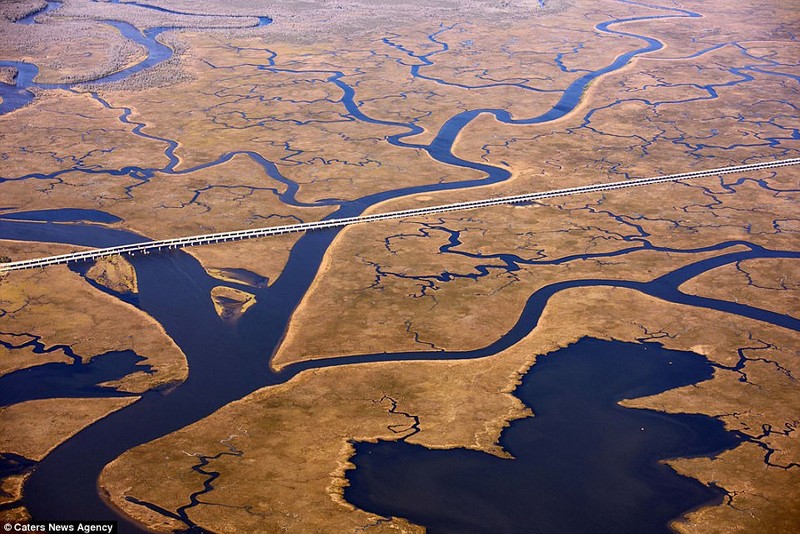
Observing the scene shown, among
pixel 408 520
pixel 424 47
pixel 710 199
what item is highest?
pixel 424 47

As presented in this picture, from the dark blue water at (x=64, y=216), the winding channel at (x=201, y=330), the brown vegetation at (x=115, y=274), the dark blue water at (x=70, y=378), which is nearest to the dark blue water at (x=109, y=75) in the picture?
the winding channel at (x=201, y=330)

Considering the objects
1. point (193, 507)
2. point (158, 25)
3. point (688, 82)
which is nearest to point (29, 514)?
point (193, 507)

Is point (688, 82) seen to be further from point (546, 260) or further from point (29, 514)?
point (29, 514)

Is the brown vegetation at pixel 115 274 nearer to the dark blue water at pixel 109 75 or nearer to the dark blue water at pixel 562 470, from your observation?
the dark blue water at pixel 562 470

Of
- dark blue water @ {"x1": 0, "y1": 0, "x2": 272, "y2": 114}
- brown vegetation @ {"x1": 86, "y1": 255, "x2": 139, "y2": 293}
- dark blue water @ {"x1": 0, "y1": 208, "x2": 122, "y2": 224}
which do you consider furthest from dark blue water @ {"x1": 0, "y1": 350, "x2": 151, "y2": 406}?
dark blue water @ {"x1": 0, "y1": 0, "x2": 272, "y2": 114}

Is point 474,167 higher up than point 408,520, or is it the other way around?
point 474,167

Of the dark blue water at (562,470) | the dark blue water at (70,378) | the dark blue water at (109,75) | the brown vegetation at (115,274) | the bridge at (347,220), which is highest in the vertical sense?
the dark blue water at (109,75)
